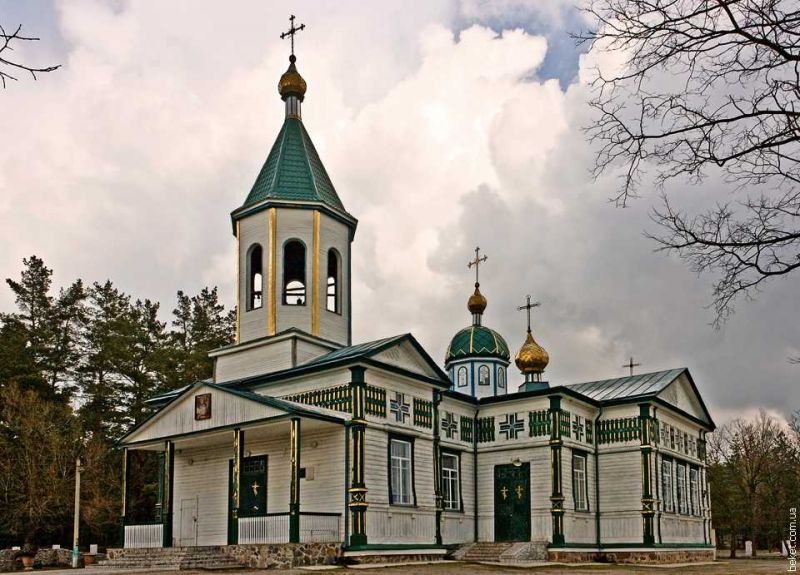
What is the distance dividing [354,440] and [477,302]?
19321 millimetres

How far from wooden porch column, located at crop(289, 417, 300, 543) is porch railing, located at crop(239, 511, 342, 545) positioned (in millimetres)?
176

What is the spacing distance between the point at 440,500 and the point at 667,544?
→ 8707 millimetres

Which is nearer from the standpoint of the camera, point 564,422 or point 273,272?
point 273,272

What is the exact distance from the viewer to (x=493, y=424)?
2777 centimetres

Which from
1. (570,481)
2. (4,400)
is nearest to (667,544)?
(570,481)

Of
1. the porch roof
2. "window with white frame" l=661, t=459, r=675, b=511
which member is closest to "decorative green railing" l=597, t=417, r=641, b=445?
"window with white frame" l=661, t=459, r=675, b=511

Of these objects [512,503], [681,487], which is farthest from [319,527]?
[681,487]

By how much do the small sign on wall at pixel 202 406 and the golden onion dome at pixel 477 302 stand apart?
19313mm

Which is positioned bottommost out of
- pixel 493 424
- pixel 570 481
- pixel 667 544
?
pixel 667 544

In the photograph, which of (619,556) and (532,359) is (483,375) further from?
(619,556)

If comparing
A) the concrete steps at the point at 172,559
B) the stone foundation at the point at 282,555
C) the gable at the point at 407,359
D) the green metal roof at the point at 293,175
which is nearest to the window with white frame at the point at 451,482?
the gable at the point at 407,359

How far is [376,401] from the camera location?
2242 cm

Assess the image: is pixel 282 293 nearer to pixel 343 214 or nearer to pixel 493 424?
pixel 343 214

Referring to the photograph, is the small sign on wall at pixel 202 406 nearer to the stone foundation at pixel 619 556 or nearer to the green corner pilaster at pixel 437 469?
the green corner pilaster at pixel 437 469
